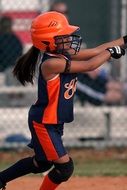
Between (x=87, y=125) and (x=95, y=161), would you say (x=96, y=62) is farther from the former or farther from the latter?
(x=87, y=125)

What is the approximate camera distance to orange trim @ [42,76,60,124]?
257 inches

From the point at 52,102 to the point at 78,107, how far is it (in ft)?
14.6

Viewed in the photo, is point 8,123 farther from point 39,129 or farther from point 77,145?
point 39,129

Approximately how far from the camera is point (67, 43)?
6.57 m

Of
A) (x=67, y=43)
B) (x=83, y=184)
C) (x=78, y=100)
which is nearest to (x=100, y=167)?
(x=83, y=184)

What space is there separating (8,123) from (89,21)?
5.91m

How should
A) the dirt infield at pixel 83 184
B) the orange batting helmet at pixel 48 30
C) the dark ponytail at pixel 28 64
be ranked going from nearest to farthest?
the orange batting helmet at pixel 48 30, the dark ponytail at pixel 28 64, the dirt infield at pixel 83 184

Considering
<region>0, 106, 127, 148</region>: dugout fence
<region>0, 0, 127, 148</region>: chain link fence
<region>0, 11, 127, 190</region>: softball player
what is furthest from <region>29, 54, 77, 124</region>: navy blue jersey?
<region>0, 106, 127, 148</region>: dugout fence

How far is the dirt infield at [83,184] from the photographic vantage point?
7809mm

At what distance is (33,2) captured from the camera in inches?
465

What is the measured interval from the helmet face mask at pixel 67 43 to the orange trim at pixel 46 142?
620 millimetres

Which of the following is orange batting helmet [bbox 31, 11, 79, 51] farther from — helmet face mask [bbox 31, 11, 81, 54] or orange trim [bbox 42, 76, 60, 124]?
orange trim [bbox 42, 76, 60, 124]

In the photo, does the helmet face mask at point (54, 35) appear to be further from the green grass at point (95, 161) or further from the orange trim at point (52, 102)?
the green grass at point (95, 161)

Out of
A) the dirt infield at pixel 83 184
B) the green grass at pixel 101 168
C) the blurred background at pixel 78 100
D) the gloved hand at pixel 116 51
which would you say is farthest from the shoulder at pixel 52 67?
the blurred background at pixel 78 100
